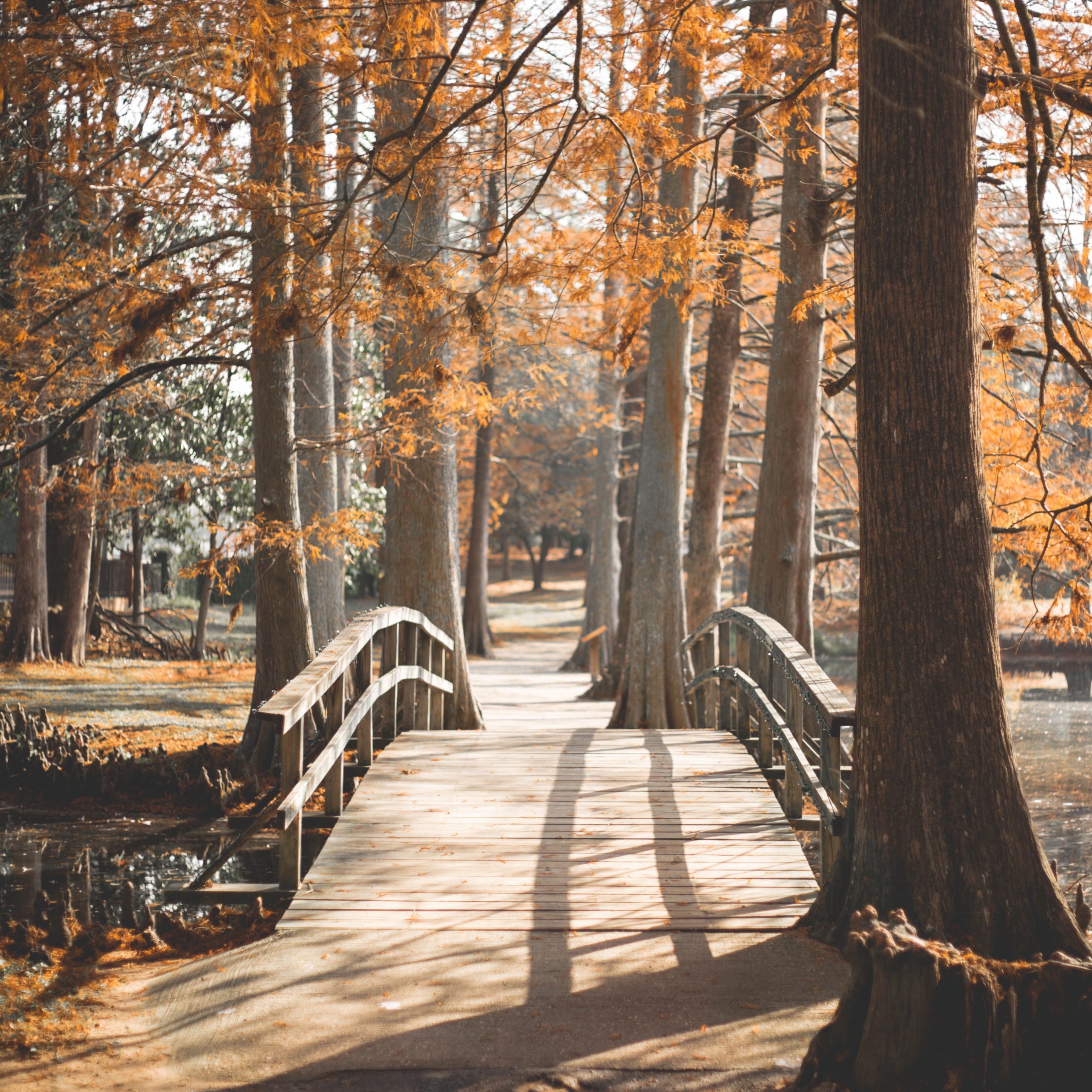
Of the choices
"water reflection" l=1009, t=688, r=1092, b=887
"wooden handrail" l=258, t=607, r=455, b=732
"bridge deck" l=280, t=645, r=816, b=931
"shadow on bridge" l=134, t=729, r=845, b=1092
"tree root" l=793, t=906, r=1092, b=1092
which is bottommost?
"water reflection" l=1009, t=688, r=1092, b=887

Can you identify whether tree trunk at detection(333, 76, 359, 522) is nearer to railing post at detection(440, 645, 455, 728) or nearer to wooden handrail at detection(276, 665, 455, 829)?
railing post at detection(440, 645, 455, 728)

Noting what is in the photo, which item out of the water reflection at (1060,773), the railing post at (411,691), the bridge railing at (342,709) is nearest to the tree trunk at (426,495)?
the bridge railing at (342,709)

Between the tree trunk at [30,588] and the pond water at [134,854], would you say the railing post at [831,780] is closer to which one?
the pond water at [134,854]

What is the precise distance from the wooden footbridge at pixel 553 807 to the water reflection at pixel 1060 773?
65.8 inches

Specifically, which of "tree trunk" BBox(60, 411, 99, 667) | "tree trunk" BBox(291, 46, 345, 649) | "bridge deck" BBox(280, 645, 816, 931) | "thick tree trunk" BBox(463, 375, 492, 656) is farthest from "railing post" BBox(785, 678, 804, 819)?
"thick tree trunk" BBox(463, 375, 492, 656)

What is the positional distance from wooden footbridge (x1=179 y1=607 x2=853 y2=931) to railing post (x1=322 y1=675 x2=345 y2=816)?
0.5 inches

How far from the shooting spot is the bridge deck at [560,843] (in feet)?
17.2

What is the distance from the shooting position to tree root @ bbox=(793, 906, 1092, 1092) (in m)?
3.29

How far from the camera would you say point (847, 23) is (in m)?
7.35

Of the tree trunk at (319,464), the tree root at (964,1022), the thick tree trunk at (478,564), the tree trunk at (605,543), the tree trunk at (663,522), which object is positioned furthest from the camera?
the thick tree trunk at (478,564)

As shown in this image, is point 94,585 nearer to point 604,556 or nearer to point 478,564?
point 478,564

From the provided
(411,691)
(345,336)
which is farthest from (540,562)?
(345,336)

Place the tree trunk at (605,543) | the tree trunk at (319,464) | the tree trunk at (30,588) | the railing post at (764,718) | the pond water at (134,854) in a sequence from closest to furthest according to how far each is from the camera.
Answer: the pond water at (134,854)
the railing post at (764,718)
the tree trunk at (319,464)
the tree trunk at (30,588)
the tree trunk at (605,543)

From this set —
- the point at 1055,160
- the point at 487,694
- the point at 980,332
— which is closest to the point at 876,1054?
the point at 980,332
